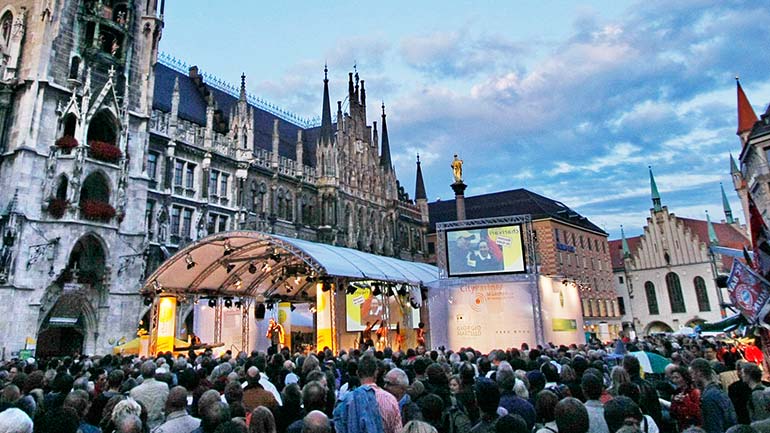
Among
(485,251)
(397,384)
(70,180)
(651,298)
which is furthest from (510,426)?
(651,298)

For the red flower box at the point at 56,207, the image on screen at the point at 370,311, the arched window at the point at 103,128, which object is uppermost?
the arched window at the point at 103,128

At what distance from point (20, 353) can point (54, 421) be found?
2318 cm

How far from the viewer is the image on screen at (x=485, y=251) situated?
20234mm

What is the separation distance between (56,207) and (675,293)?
190 ft

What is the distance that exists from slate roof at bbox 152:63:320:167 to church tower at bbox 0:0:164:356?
199 inches

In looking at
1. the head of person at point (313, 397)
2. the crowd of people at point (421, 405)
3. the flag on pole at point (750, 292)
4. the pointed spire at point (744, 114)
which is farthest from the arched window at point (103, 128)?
the pointed spire at point (744, 114)

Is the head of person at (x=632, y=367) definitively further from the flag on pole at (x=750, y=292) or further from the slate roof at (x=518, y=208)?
the slate roof at (x=518, y=208)

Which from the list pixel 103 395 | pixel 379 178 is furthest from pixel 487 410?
pixel 379 178

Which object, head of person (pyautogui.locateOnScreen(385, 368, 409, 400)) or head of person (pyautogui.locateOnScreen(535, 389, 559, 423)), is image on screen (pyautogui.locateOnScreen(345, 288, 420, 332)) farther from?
head of person (pyautogui.locateOnScreen(535, 389, 559, 423))

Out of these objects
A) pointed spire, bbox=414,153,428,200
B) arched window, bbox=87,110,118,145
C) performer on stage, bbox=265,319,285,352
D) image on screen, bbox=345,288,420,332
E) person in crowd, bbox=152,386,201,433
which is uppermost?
pointed spire, bbox=414,153,428,200

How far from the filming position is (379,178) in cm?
5028

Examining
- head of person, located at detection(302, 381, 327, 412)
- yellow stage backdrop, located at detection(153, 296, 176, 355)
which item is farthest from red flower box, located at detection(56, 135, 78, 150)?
head of person, located at detection(302, 381, 327, 412)

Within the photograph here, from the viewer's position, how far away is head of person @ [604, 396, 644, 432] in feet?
11.8

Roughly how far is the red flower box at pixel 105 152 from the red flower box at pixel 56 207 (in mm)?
3035
